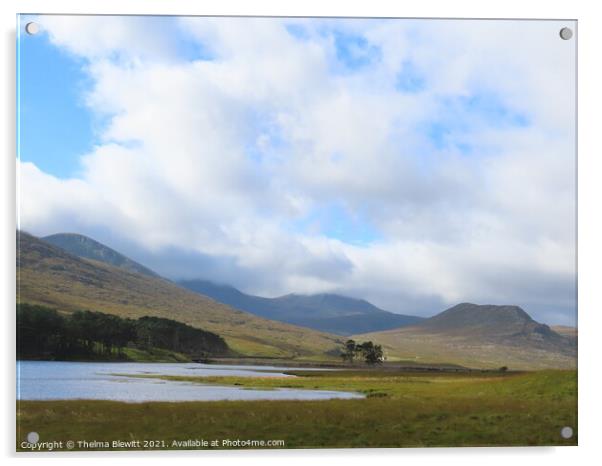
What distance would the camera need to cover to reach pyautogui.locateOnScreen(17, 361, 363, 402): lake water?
11570 mm

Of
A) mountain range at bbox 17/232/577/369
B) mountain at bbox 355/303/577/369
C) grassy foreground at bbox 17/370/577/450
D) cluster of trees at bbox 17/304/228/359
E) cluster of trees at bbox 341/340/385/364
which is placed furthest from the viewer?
cluster of trees at bbox 341/340/385/364

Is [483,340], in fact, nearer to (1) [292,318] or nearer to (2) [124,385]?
(1) [292,318]

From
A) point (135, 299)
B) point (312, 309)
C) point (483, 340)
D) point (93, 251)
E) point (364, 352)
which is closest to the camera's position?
point (93, 251)

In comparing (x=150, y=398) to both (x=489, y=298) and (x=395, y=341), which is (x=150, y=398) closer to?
(x=395, y=341)

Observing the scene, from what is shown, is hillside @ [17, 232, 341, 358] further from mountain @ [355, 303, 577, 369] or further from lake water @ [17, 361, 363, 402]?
mountain @ [355, 303, 577, 369]

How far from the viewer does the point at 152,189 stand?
12281mm

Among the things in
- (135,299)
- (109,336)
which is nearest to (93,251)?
(135,299)

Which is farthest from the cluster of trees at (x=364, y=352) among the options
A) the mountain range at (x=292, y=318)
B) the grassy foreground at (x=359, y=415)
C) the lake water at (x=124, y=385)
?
the lake water at (x=124, y=385)

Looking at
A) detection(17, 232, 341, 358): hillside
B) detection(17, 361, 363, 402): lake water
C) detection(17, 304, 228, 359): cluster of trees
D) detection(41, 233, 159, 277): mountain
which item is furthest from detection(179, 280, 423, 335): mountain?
detection(17, 361, 363, 402): lake water

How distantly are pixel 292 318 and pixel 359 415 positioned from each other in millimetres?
2137

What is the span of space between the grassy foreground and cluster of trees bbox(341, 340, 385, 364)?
27 cm

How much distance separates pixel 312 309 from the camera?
1231cm

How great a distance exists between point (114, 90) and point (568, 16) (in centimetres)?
862
